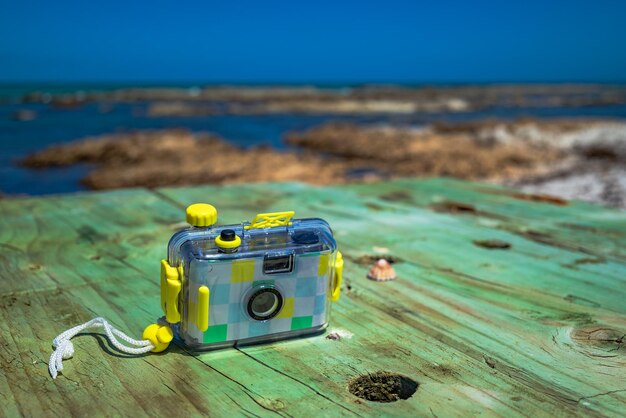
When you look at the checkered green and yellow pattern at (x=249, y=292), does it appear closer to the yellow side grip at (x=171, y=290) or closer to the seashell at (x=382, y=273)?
the yellow side grip at (x=171, y=290)

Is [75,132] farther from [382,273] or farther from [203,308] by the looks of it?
[203,308]

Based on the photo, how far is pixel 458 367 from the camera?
119 cm

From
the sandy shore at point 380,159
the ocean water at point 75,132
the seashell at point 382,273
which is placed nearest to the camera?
the seashell at point 382,273

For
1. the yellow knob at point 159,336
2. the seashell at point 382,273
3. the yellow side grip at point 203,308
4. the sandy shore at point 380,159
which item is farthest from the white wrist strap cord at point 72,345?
the sandy shore at point 380,159

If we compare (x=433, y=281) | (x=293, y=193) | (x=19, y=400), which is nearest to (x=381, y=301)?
(x=433, y=281)

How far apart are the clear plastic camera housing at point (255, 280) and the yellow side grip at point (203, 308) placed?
0.02 metres

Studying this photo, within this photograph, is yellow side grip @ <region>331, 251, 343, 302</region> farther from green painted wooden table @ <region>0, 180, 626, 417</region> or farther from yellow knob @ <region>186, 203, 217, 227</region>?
yellow knob @ <region>186, 203, 217, 227</region>

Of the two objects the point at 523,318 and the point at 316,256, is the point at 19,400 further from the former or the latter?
the point at 523,318

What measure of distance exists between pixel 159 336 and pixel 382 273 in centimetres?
72

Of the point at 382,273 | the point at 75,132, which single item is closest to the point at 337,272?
the point at 382,273

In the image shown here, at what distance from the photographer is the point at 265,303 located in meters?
1.21

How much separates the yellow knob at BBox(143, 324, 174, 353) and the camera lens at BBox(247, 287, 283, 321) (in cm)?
16

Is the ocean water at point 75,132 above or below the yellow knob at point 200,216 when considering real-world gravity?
below

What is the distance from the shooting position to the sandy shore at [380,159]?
22.0 feet
